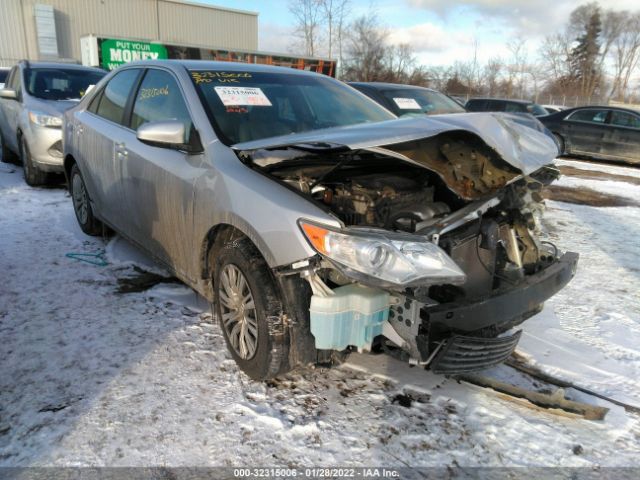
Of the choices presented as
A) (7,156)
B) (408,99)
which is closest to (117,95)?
(408,99)

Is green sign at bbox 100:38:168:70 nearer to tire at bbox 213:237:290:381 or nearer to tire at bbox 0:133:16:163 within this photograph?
tire at bbox 0:133:16:163

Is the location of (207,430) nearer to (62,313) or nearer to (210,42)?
(62,313)

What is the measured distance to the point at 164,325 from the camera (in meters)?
3.22

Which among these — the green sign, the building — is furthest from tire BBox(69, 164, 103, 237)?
the building

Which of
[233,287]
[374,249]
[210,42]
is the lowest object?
[233,287]

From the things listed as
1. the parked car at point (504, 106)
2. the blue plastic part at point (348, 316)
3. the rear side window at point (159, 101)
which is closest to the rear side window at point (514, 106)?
the parked car at point (504, 106)

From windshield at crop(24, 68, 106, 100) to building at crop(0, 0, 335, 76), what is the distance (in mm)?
12347

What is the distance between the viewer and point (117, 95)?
162 inches

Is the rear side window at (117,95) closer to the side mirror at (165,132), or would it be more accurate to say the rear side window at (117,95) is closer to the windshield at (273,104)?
the windshield at (273,104)

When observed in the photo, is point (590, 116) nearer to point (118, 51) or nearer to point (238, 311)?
point (238, 311)

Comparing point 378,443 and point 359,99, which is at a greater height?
point 359,99

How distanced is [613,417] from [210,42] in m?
37.3

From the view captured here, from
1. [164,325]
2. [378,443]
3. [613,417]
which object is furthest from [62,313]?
[613,417]

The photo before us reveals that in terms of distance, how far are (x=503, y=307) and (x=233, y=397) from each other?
4.75ft
